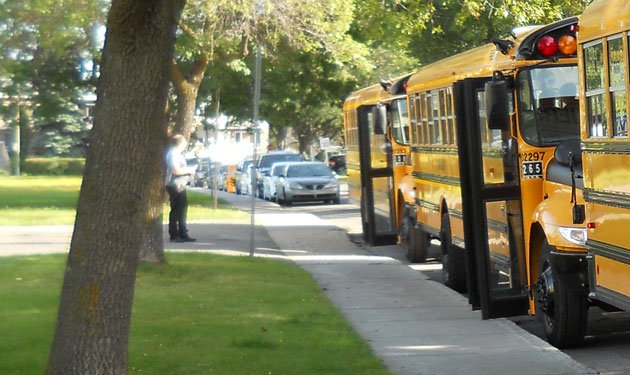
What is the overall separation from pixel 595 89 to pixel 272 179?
34.0m

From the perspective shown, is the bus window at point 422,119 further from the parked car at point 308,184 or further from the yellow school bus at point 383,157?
the parked car at point 308,184

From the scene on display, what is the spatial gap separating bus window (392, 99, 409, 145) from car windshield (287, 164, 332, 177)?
2001cm

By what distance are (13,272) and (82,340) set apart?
370 inches

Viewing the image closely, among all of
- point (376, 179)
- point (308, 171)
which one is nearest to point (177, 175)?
point (376, 179)

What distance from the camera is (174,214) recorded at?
22.0m

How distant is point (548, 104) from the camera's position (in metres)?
11.7

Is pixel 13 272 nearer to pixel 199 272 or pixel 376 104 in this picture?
pixel 199 272

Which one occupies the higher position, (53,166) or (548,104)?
(548,104)

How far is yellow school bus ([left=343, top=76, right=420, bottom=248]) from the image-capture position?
19.9m

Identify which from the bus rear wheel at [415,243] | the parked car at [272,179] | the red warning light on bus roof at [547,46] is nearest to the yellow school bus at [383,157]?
the bus rear wheel at [415,243]

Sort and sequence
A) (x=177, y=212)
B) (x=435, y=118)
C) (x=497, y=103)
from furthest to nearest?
(x=177, y=212)
(x=435, y=118)
(x=497, y=103)

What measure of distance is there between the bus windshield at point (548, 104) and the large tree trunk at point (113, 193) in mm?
4896

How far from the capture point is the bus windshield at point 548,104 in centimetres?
1154

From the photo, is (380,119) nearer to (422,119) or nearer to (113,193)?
(422,119)
